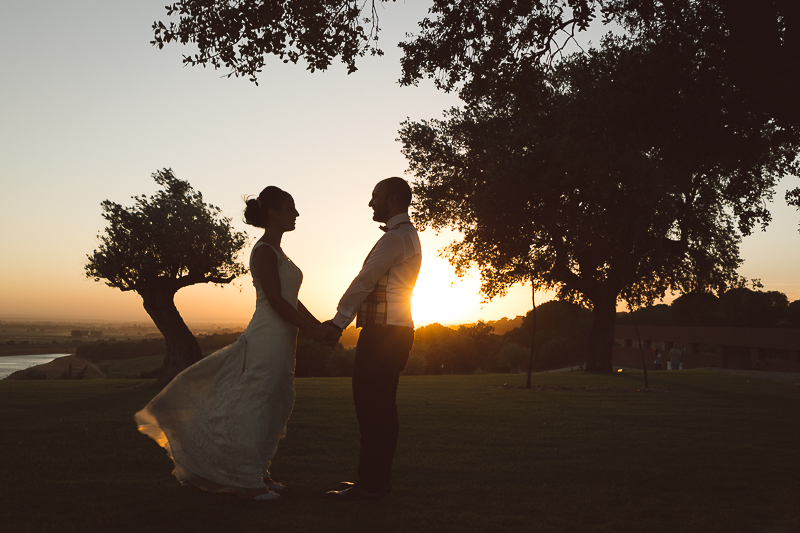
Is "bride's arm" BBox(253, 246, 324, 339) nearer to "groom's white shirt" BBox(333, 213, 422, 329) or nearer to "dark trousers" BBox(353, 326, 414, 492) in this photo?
"groom's white shirt" BBox(333, 213, 422, 329)

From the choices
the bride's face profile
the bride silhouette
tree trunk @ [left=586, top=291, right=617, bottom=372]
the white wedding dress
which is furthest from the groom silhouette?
tree trunk @ [left=586, top=291, right=617, bottom=372]

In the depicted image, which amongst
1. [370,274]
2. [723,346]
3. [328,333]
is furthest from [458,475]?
[723,346]

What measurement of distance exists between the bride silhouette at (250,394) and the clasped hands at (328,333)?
0.06ft

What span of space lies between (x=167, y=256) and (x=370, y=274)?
A: 17.8 m

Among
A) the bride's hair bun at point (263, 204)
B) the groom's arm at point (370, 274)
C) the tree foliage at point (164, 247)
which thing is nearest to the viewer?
the groom's arm at point (370, 274)

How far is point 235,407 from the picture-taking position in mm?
4586

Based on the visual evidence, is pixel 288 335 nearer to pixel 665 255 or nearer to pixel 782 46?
pixel 782 46

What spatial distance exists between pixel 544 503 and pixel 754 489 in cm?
209

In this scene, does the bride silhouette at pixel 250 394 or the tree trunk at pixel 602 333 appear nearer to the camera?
the bride silhouette at pixel 250 394

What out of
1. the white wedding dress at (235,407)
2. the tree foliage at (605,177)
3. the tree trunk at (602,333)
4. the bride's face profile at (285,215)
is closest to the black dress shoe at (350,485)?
the white wedding dress at (235,407)

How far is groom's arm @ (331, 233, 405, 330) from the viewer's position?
435cm

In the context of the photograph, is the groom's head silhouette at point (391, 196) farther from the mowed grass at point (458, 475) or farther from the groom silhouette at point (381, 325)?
the mowed grass at point (458, 475)

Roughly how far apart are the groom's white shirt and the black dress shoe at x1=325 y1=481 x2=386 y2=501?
1.26 meters

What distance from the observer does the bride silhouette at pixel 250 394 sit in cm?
448
